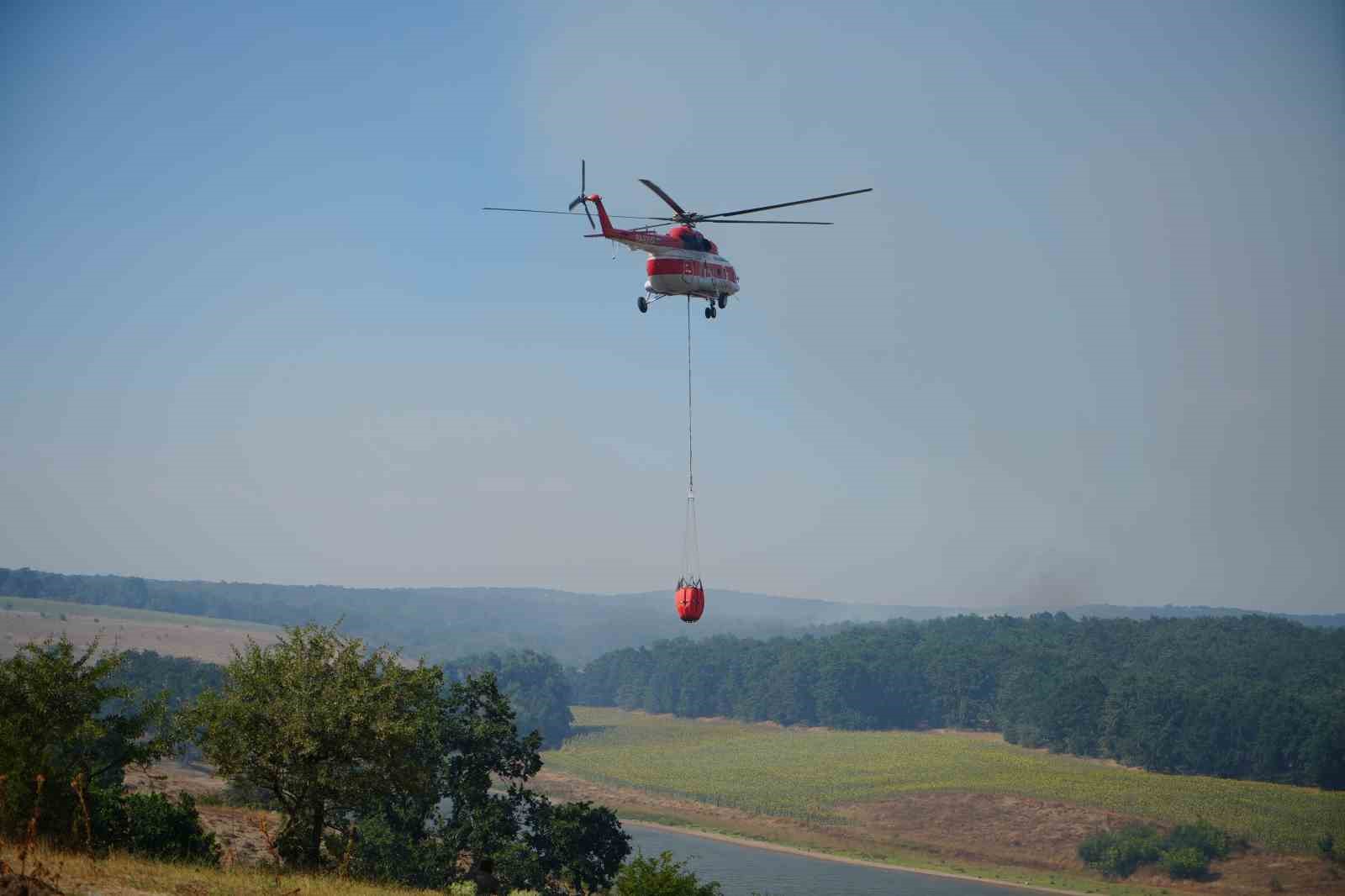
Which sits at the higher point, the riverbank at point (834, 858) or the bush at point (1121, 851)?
the bush at point (1121, 851)

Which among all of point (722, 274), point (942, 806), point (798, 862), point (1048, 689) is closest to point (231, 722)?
A: point (722, 274)

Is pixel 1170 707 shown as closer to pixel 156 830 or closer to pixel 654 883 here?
pixel 654 883

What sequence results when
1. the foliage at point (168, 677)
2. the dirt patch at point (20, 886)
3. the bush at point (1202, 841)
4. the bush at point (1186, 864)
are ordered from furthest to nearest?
1. the foliage at point (168, 677)
2. the bush at point (1202, 841)
3. the bush at point (1186, 864)
4. the dirt patch at point (20, 886)

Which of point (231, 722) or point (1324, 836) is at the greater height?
point (231, 722)

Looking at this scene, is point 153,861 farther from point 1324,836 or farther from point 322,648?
point 1324,836

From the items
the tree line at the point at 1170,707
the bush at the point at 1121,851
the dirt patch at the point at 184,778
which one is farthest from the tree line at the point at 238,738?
the tree line at the point at 1170,707

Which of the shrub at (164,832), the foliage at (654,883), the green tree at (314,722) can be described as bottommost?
the foliage at (654,883)

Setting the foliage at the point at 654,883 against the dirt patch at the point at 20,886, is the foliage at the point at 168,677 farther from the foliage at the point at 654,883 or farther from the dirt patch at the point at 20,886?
the dirt patch at the point at 20,886
